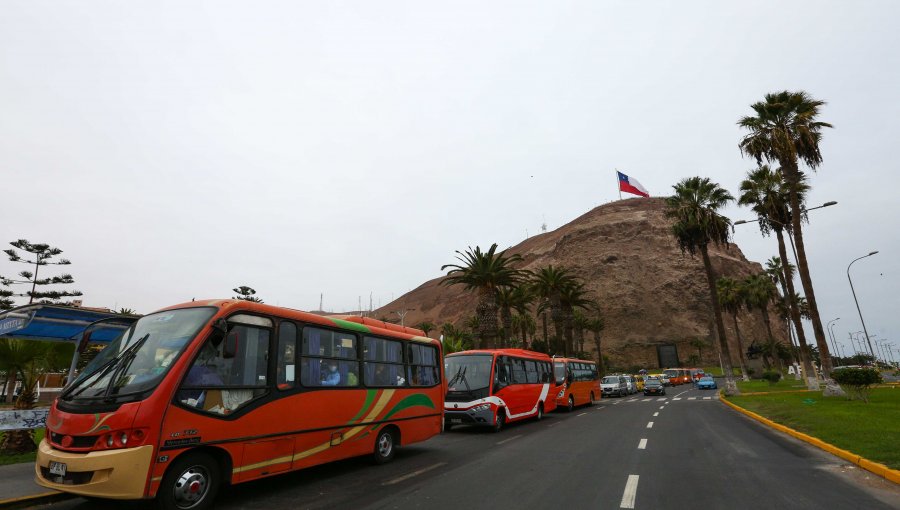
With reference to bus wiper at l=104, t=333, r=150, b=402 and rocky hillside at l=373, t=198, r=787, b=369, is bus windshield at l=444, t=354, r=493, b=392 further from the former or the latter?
rocky hillside at l=373, t=198, r=787, b=369

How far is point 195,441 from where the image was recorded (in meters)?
6.27

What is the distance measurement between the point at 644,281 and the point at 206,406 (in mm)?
130853

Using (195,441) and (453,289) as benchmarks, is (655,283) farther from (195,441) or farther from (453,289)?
(195,441)

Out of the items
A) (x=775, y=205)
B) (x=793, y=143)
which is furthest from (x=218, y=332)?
(x=775, y=205)

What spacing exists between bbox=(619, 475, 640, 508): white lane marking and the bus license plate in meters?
7.27

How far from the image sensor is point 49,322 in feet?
33.8

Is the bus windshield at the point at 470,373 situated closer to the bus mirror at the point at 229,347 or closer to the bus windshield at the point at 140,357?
the bus mirror at the point at 229,347

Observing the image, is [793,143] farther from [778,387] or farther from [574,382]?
[778,387]

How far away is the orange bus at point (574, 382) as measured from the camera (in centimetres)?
2509

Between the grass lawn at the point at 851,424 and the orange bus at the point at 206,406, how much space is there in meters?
10.2

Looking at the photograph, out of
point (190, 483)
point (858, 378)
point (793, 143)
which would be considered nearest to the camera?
point (190, 483)

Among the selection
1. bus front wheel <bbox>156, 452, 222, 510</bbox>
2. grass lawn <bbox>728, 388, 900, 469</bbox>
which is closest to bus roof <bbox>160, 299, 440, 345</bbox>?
bus front wheel <bbox>156, 452, 222, 510</bbox>

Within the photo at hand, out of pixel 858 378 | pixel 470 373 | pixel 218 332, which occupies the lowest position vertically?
pixel 858 378

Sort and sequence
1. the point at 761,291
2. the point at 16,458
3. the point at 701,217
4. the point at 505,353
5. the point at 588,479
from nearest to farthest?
the point at 588,479, the point at 16,458, the point at 505,353, the point at 701,217, the point at 761,291
